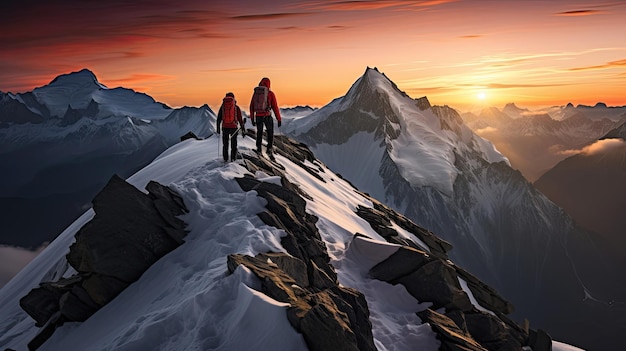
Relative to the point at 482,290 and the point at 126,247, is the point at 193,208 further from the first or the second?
the point at 482,290

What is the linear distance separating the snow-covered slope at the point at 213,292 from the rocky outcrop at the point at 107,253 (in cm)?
44

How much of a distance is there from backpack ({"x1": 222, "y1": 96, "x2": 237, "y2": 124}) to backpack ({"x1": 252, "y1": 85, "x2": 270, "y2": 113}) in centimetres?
137

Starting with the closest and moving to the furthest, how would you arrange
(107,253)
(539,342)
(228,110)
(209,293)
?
(209,293), (107,253), (228,110), (539,342)

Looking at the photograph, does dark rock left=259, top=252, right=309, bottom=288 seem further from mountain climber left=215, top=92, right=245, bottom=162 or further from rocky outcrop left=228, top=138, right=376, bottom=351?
mountain climber left=215, top=92, right=245, bottom=162

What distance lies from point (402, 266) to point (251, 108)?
11.6 m

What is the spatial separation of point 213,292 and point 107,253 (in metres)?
Result: 5.40

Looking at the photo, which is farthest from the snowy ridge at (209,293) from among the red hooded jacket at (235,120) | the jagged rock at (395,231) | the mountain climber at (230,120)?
the jagged rock at (395,231)

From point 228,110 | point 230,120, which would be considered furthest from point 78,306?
point 228,110

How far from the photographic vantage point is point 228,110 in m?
23.6

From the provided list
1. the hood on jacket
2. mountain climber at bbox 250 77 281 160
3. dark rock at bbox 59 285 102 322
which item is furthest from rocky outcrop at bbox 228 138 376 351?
the hood on jacket

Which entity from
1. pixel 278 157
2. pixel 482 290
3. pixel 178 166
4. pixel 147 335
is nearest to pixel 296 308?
pixel 147 335

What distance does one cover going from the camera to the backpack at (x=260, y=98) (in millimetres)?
24453

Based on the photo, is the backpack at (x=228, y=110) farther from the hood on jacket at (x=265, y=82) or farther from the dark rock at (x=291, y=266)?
the dark rock at (x=291, y=266)

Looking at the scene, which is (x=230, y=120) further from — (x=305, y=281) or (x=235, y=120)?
(x=305, y=281)
